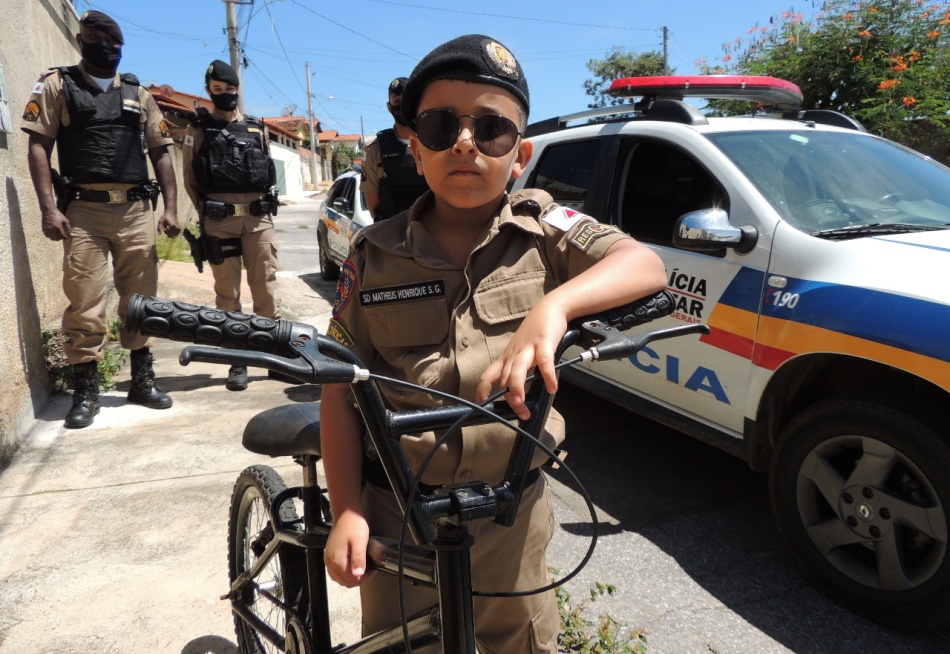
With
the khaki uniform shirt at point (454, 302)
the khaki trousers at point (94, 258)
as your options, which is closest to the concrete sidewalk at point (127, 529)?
the khaki trousers at point (94, 258)

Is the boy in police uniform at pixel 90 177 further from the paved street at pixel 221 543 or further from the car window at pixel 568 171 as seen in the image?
the car window at pixel 568 171

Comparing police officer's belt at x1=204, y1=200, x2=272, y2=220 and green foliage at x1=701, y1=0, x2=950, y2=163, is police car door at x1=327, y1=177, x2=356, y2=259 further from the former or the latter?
green foliage at x1=701, y1=0, x2=950, y2=163

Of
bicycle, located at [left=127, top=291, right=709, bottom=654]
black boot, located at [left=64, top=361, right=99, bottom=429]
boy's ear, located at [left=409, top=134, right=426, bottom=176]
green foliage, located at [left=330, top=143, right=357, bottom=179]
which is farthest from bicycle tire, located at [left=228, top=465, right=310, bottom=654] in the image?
green foliage, located at [left=330, top=143, right=357, bottom=179]

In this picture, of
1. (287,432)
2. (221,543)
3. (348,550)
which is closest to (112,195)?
(221,543)

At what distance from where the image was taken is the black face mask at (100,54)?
4016 mm

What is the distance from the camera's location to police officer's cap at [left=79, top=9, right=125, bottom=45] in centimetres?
395

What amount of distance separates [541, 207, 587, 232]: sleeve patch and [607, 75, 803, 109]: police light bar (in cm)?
276

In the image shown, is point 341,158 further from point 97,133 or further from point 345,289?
point 345,289

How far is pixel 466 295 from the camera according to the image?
1300mm

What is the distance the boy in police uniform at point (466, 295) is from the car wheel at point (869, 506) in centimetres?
148

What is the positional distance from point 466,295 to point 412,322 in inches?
4.6

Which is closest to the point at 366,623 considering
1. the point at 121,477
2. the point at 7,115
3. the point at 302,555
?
the point at 302,555

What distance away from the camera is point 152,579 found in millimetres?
2676

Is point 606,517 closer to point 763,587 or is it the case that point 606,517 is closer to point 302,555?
point 763,587
